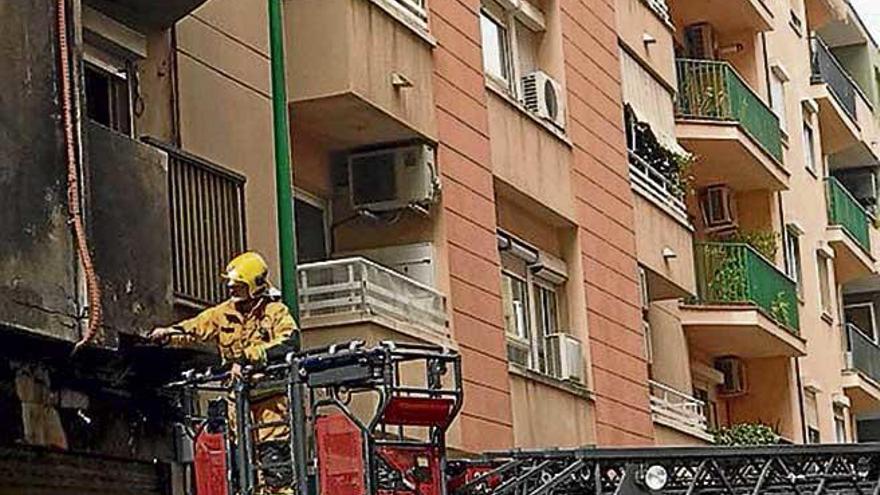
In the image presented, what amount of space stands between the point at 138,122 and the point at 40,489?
2747mm

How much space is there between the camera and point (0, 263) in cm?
1046

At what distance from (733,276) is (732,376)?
337 cm

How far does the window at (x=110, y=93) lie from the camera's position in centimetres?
1345

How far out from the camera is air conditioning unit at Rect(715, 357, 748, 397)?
29.6 m

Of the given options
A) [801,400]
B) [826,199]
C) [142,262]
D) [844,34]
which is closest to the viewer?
[142,262]

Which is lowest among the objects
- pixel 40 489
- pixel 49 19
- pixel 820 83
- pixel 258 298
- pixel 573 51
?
pixel 40 489

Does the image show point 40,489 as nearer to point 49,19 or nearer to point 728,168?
point 49,19

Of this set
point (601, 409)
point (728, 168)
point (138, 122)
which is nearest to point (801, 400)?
point (728, 168)

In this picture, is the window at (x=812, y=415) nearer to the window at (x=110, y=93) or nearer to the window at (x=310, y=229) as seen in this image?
the window at (x=310, y=229)

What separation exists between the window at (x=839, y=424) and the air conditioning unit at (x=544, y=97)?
1413 centimetres

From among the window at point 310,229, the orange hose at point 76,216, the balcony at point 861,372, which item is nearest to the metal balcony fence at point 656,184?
the window at point 310,229

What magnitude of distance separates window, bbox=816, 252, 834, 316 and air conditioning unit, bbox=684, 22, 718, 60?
5.67 meters

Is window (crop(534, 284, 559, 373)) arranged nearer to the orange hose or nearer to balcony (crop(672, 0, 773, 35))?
balcony (crop(672, 0, 773, 35))

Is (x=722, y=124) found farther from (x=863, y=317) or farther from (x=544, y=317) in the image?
(x=863, y=317)
